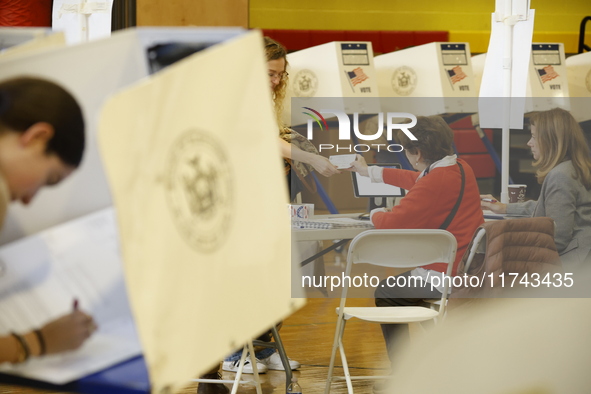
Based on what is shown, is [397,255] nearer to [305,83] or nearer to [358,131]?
[358,131]

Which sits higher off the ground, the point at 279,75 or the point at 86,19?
the point at 86,19

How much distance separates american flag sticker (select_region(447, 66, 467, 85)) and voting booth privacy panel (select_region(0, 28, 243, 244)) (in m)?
3.58

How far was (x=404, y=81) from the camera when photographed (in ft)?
14.3

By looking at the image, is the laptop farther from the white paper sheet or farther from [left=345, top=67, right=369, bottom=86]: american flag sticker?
[left=345, top=67, right=369, bottom=86]: american flag sticker

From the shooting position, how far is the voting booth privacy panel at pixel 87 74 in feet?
2.92

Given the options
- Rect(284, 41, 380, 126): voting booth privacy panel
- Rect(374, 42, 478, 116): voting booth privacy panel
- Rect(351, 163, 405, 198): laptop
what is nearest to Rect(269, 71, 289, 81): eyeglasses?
Rect(351, 163, 405, 198): laptop

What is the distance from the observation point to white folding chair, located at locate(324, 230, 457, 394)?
7.75 ft

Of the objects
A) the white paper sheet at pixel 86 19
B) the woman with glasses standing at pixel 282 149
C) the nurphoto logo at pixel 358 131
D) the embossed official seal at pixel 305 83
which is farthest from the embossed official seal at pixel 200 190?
the embossed official seal at pixel 305 83

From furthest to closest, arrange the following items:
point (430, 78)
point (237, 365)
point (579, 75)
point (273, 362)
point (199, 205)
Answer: point (579, 75) < point (430, 78) < point (273, 362) < point (237, 365) < point (199, 205)

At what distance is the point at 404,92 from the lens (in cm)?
437

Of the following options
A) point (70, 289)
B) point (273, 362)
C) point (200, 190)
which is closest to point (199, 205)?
point (200, 190)

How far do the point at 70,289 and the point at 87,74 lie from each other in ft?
0.96

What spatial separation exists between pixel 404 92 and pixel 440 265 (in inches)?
77.5

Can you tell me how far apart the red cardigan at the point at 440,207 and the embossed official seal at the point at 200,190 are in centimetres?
191
